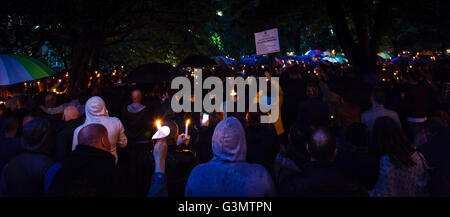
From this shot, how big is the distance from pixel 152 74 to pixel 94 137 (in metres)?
5.88

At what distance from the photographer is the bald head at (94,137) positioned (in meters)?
2.94

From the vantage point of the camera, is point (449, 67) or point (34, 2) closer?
point (449, 67)

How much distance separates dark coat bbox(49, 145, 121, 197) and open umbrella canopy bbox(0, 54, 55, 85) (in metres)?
3.87

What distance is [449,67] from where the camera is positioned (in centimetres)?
789

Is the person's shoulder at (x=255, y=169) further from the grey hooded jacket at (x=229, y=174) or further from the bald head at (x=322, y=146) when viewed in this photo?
the bald head at (x=322, y=146)

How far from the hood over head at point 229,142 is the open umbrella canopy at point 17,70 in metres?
4.55

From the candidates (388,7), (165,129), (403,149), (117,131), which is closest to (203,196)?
(165,129)

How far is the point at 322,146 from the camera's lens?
2.69 meters

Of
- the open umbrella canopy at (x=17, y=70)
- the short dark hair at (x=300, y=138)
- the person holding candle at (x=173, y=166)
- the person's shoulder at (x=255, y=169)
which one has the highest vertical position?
the open umbrella canopy at (x=17, y=70)

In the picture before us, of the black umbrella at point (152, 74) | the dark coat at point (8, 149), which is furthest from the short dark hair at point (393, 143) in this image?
the black umbrella at point (152, 74)

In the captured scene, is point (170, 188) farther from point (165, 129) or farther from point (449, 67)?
point (449, 67)

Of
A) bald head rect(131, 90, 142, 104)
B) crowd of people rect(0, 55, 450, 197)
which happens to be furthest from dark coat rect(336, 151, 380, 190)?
bald head rect(131, 90, 142, 104)

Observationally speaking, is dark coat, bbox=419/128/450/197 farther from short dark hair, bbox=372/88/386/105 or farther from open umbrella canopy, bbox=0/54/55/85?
open umbrella canopy, bbox=0/54/55/85
